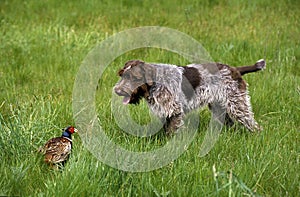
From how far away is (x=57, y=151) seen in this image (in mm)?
3920

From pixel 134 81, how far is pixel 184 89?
0.62 m

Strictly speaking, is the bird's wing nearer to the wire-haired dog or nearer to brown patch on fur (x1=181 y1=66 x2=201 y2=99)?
the wire-haired dog

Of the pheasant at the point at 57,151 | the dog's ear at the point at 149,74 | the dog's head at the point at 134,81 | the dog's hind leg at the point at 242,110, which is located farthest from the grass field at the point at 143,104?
the dog's ear at the point at 149,74

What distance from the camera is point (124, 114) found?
5203mm

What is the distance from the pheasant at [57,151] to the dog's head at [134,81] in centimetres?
82

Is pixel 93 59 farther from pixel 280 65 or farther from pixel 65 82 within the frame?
pixel 280 65

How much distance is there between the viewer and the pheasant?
3.90 meters

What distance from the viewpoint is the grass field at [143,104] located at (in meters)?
3.53

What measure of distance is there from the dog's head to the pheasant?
2.70 ft

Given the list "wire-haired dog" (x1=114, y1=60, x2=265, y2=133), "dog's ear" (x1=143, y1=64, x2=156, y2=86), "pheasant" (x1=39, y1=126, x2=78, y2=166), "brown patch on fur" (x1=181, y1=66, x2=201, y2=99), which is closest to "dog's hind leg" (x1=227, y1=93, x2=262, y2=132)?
"wire-haired dog" (x1=114, y1=60, x2=265, y2=133)

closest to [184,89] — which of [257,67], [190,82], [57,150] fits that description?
[190,82]

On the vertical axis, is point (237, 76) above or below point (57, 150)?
above

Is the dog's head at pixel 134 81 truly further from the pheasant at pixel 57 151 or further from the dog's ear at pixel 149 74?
the pheasant at pixel 57 151

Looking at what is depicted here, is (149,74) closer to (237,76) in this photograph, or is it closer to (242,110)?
(237,76)
